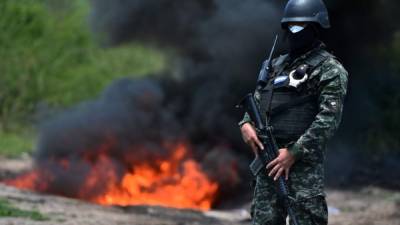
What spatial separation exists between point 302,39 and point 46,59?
2290 centimetres

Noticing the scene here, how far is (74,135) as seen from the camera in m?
12.7

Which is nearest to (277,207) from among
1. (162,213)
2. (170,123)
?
(162,213)

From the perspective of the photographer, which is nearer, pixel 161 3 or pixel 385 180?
pixel 385 180

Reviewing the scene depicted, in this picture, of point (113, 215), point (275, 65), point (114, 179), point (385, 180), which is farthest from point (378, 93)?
point (275, 65)

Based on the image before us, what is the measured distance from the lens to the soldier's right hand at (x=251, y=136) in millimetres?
4250

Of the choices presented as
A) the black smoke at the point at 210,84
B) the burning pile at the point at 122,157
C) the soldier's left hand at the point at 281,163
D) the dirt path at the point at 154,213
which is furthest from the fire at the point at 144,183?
the soldier's left hand at the point at 281,163

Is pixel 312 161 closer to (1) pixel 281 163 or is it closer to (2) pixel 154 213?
(1) pixel 281 163

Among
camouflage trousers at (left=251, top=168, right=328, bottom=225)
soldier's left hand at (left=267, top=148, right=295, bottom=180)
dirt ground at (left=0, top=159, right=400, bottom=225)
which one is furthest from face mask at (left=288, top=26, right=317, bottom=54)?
dirt ground at (left=0, top=159, right=400, bottom=225)

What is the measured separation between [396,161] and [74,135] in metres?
5.85

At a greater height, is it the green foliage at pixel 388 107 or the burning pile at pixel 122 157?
the green foliage at pixel 388 107

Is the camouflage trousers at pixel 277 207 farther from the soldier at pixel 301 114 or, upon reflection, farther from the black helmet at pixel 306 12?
the black helmet at pixel 306 12

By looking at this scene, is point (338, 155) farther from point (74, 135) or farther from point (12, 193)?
point (12, 193)

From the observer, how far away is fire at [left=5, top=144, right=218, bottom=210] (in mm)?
11469

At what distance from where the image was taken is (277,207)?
4.26 m
